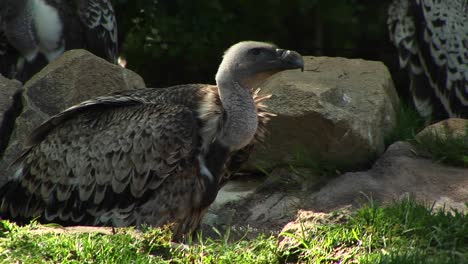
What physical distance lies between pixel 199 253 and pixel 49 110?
2.25 meters

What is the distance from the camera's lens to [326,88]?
244 inches

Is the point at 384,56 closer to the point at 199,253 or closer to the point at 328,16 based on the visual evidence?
the point at 328,16

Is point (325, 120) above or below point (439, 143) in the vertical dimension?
above

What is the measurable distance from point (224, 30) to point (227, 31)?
13 cm

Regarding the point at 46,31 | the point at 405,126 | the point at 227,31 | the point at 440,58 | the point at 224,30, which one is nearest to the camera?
the point at 405,126

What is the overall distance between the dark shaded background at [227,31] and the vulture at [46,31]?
1.10 feet

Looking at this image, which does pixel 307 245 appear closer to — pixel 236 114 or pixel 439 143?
pixel 236 114

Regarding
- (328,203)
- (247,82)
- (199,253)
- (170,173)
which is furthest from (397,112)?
(199,253)

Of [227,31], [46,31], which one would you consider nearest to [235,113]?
[46,31]

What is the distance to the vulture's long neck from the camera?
5055 mm

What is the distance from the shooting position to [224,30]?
8016 millimetres

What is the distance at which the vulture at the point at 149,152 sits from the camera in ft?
→ 16.5

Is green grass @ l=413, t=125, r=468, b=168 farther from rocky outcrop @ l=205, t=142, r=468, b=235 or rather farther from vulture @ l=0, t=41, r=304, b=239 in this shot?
vulture @ l=0, t=41, r=304, b=239

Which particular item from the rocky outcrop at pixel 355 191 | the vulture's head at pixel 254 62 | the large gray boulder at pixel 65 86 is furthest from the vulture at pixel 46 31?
the vulture's head at pixel 254 62
